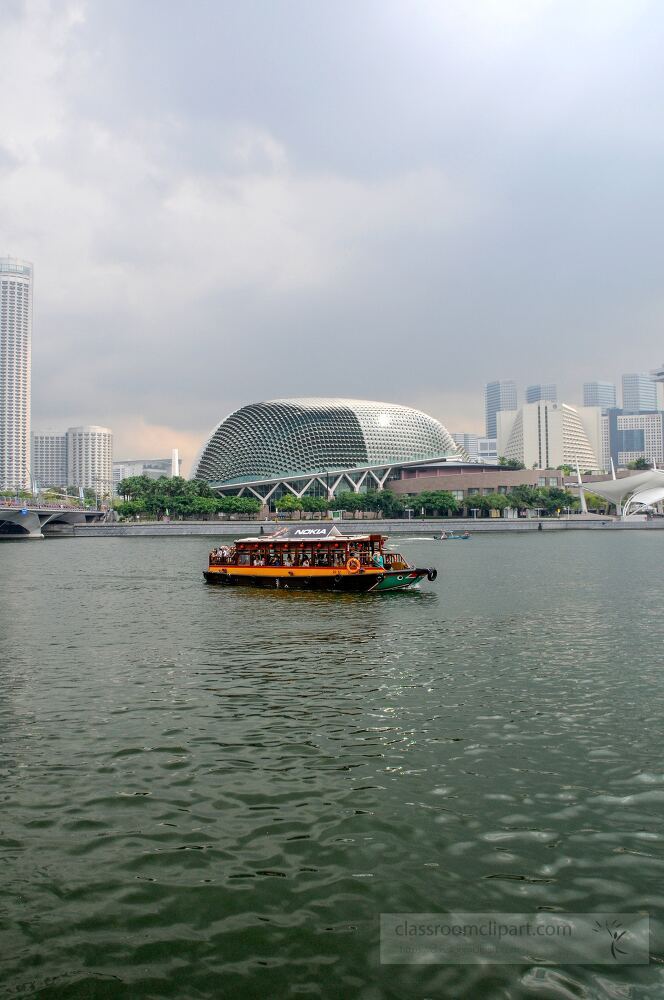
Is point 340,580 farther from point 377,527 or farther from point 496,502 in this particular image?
point 496,502

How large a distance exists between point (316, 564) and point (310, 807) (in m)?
31.4

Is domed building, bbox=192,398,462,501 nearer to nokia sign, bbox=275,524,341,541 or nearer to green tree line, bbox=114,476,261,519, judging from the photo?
green tree line, bbox=114,476,261,519

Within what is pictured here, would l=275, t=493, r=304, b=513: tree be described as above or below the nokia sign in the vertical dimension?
above

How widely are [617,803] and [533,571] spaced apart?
39175 mm

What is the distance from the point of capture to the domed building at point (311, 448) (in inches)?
6796

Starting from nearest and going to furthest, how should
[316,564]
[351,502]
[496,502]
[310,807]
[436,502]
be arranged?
[310,807] → [316,564] → [436,502] → [496,502] → [351,502]

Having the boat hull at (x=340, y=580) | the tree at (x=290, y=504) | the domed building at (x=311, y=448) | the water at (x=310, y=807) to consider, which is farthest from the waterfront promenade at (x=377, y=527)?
the water at (x=310, y=807)

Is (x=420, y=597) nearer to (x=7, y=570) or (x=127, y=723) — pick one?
(x=127, y=723)

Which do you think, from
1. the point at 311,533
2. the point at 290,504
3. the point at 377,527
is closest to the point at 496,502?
the point at 377,527

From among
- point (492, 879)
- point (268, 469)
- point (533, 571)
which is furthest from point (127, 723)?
point (268, 469)

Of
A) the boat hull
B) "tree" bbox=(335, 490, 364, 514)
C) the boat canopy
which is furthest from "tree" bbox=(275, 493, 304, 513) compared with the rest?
the boat hull

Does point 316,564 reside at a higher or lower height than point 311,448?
lower

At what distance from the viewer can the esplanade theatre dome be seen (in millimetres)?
173000

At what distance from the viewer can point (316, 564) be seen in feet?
136
